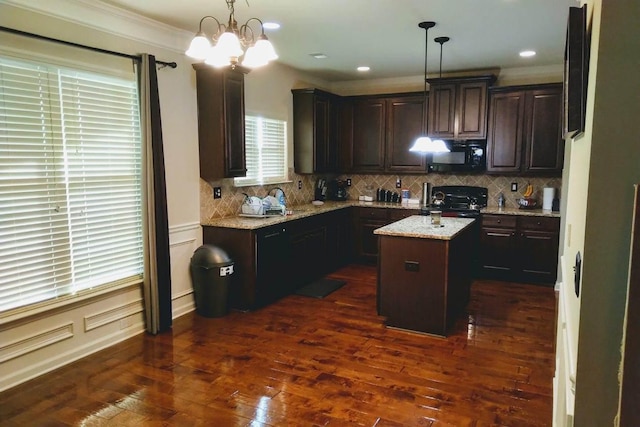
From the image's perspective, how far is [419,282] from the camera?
3.88 meters

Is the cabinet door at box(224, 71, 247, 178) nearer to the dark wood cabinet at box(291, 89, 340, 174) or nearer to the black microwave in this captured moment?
the dark wood cabinet at box(291, 89, 340, 174)

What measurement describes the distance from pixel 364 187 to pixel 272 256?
2819 mm

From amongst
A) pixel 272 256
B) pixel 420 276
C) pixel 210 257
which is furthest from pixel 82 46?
pixel 420 276

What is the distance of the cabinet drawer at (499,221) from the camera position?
5457mm

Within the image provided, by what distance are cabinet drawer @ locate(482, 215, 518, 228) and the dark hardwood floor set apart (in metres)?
1.38

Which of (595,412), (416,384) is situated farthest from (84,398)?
(595,412)

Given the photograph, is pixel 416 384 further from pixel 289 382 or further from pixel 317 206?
pixel 317 206

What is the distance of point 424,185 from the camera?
6484 mm

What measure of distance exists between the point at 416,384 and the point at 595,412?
6.45 feet

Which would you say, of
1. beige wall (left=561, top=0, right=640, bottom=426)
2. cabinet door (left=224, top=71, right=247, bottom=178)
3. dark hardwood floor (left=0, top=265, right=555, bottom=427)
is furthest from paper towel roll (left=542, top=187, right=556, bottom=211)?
beige wall (left=561, top=0, right=640, bottom=426)

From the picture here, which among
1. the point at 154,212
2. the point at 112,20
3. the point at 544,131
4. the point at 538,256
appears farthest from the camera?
the point at 544,131

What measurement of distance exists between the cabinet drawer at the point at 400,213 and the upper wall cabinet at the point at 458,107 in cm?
105

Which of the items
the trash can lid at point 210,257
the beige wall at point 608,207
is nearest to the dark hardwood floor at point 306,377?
the trash can lid at point 210,257

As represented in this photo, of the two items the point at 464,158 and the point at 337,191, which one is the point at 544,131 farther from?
the point at 337,191
